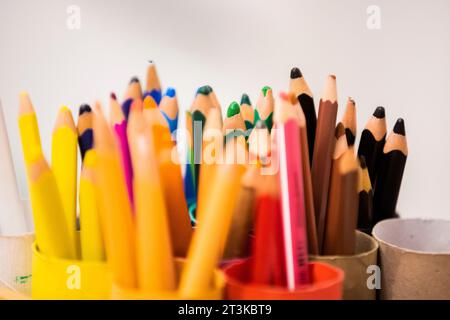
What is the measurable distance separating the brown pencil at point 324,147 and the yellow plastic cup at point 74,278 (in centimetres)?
12

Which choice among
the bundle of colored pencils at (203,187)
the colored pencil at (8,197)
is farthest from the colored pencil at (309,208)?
the colored pencil at (8,197)

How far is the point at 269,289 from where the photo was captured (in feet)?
0.73

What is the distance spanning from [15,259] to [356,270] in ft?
0.68

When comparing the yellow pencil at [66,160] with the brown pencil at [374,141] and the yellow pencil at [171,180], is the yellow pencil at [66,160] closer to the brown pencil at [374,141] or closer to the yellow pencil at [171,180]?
the yellow pencil at [171,180]

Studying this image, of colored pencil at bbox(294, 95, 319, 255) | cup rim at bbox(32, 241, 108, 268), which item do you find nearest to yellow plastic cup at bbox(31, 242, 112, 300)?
cup rim at bbox(32, 241, 108, 268)

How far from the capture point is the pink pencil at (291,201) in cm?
23

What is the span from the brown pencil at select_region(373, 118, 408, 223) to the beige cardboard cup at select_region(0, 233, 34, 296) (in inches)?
8.9

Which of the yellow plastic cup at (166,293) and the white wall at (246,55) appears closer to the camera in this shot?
the yellow plastic cup at (166,293)

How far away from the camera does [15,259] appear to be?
1.11ft

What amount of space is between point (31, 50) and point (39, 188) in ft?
1.32

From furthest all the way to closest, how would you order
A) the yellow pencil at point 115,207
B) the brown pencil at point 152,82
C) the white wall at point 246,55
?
the white wall at point 246,55, the brown pencil at point 152,82, the yellow pencil at point 115,207

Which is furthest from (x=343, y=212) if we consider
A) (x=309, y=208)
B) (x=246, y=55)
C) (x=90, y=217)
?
(x=246, y=55)
